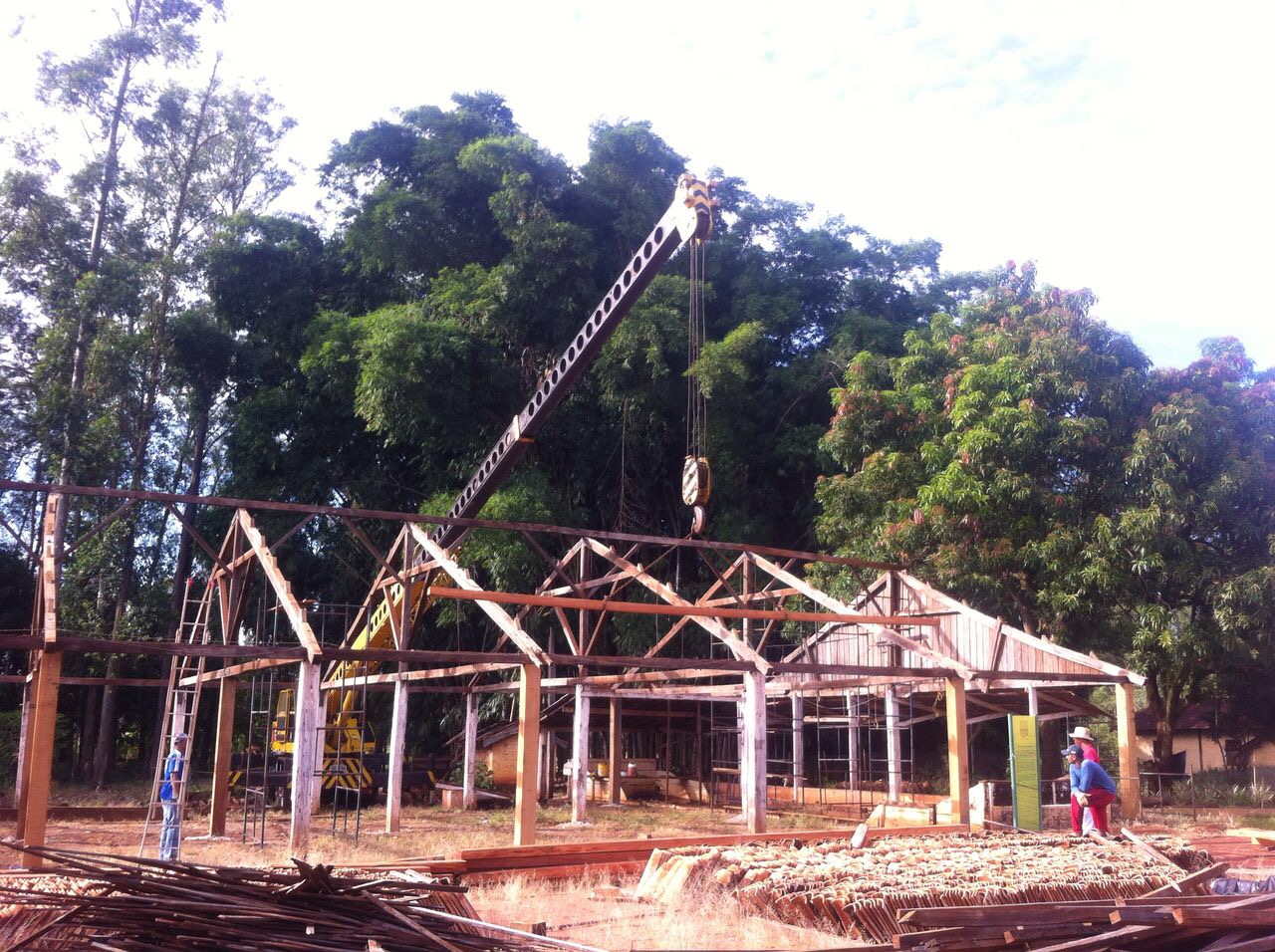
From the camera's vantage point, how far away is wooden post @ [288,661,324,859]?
1346cm

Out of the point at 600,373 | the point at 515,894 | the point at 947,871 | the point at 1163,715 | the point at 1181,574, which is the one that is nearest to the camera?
the point at 947,871

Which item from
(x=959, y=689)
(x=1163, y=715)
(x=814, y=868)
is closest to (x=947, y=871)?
(x=814, y=868)

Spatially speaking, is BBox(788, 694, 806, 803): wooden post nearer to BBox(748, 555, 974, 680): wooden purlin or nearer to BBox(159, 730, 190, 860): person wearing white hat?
BBox(748, 555, 974, 680): wooden purlin

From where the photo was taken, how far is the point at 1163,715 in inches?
1045

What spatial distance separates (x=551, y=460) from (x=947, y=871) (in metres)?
23.3

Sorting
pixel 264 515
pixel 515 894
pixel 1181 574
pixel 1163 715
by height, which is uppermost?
pixel 264 515

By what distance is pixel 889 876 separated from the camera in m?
9.77

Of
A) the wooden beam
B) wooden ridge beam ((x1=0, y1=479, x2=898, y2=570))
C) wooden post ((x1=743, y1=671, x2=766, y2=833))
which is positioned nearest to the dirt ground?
the wooden beam

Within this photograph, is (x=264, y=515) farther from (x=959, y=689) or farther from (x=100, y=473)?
(x=959, y=689)

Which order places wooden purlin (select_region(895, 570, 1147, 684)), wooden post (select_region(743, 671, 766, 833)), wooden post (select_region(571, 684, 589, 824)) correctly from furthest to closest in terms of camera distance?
wooden post (select_region(571, 684, 589, 824))
wooden purlin (select_region(895, 570, 1147, 684))
wooden post (select_region(743, 671, 766, 833))

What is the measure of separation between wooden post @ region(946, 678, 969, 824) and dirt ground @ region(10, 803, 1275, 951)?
314 cm

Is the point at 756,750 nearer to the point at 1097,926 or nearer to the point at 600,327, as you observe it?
the point at 600,327

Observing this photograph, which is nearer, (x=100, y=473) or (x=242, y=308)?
(x=100, y=473)

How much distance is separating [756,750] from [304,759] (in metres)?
5.92
